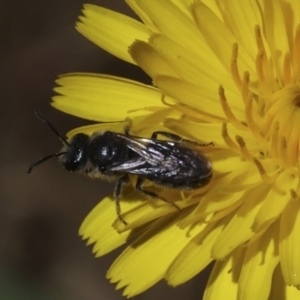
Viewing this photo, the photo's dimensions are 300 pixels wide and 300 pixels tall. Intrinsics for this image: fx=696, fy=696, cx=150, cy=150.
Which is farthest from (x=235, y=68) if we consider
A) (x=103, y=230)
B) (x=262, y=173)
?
(x=103, y=230)

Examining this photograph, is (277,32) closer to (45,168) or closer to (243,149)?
(243,149)

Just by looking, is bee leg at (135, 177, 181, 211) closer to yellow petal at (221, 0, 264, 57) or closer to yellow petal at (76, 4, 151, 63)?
yellow petal at (76, 4, 151, 63)

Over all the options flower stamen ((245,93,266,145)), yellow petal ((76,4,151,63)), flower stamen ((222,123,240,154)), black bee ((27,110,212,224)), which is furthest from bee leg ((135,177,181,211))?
yellow petal ((76,4,151,63))

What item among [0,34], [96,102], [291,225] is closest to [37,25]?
[0,34]

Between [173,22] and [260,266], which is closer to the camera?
[260,266]

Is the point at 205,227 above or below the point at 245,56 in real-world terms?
below

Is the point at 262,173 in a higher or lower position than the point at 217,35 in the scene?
lower

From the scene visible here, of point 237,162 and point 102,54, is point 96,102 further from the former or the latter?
point 102,54
